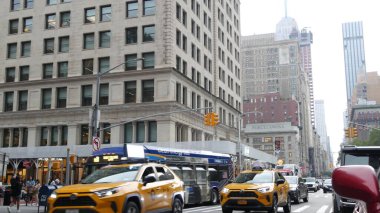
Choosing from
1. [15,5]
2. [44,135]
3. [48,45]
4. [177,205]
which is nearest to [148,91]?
[44,135]

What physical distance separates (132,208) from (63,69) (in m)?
43.1

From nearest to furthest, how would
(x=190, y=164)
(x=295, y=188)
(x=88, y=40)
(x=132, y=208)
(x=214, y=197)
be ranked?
(x=132, y=208) → (x=295, y=188) → (x=190, y=164) → (x=214, y=197) → (x=88, y=40)

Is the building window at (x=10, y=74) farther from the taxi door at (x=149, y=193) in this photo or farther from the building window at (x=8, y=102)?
the taxi door at (x=149, y=193)

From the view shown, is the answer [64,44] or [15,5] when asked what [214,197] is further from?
[15,5]

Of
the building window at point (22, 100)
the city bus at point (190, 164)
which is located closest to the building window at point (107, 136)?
the building window at point (22, 100)

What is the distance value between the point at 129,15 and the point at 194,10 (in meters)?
10.4

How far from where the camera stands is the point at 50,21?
53.0 m

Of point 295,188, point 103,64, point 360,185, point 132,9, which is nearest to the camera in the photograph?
point 360,185

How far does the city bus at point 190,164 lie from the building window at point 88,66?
2512 centimetres

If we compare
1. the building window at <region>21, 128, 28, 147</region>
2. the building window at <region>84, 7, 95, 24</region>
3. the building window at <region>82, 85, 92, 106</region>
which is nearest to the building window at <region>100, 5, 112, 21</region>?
the building window at <region>84, 7, 95, 24</region>

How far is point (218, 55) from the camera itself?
2581 inches

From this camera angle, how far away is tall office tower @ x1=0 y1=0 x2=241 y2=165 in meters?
47.2

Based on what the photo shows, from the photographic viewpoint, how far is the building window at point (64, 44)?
51.7 meters

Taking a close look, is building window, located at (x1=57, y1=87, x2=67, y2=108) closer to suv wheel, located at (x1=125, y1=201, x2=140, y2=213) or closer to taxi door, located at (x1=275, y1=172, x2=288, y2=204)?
taxi door, located at (x1=275, y1=172, x2=288, y2=204)
